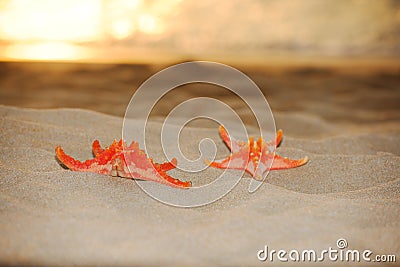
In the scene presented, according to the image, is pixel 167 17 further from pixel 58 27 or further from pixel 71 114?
pixel 71 114

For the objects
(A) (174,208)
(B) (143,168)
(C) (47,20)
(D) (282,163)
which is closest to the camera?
(A) (174,208)

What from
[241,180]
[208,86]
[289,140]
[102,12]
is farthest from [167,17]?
[241,180]

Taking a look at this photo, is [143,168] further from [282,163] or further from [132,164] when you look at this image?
[282,163]

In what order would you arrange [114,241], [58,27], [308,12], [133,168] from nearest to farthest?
[114,241]
[133,168]
[58,27]
[308,12]

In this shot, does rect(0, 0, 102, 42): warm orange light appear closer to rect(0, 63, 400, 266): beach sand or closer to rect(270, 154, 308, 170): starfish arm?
rect(0, 63, 400, 266): beach sand

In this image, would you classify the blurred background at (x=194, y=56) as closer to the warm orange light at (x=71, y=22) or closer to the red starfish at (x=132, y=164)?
the warm orange light at (x=71, y=22)

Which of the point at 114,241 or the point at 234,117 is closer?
the point at 114,241

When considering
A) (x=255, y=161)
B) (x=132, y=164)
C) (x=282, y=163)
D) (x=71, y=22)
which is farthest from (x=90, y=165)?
A: (x=71, y=22)

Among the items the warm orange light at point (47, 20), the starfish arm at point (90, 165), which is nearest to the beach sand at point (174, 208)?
the starfish arm at point (90, 165)

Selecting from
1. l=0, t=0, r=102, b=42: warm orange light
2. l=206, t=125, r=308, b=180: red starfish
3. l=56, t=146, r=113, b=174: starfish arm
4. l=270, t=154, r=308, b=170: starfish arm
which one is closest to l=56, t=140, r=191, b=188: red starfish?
l=56, t=146, r=113, b=174: starfish arm
